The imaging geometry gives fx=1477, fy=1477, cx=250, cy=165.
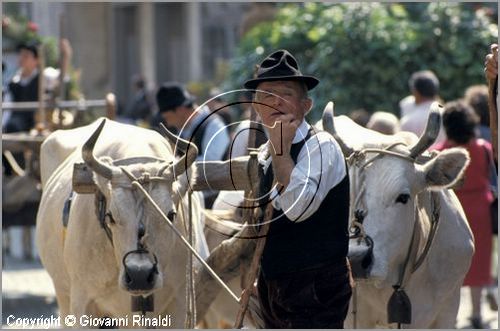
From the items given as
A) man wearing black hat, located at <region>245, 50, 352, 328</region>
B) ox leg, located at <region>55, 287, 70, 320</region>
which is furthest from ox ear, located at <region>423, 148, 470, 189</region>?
ox leg, located at <region>55, 287, 70, 320</region>

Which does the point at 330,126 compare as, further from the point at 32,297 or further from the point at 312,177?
the point at 32,297

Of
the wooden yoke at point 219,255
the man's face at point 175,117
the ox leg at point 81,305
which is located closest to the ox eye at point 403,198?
the wooden yoke at point 219,255

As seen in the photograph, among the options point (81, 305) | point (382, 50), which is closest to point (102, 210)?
point (81, 305)

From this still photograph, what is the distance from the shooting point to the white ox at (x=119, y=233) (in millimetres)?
7527

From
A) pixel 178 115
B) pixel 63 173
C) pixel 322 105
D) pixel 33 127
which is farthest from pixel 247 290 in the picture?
pixel 322 105

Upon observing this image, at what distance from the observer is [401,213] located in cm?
764

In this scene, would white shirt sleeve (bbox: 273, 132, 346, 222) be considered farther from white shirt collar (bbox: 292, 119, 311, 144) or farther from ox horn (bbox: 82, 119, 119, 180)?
ox horn (bbox: 82, 119, 119, 180)

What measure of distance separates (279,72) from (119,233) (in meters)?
1.99

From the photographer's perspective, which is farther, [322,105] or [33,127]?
[322,105]

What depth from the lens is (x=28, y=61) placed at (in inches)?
601

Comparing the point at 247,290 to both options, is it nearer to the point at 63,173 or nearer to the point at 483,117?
the point at 63,173

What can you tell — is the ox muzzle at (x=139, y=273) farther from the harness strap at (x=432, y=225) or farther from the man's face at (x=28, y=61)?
the man's face at (x=28, y=61)

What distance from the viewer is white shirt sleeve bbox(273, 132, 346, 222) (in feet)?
18.7

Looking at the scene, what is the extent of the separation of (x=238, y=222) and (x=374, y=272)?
3.86ft
